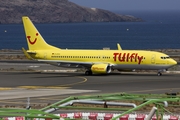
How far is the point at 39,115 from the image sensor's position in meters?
17.2

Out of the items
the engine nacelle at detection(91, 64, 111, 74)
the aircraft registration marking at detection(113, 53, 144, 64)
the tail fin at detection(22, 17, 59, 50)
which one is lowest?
the engine nacelle at detection(91, 64, 111, 74)

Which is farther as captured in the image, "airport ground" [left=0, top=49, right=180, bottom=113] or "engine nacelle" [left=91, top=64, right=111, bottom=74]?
"engine nacelle" [left=91, top=64, right=111, bottom=74]

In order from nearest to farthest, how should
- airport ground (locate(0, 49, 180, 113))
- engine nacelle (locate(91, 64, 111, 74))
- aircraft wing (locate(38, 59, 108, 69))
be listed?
airport ground (locate(0, 49, 180, 113)), engine nacelle (locate(91, 64, 111, 74)), aircraft wing (locate(38, 59, 108, 69))

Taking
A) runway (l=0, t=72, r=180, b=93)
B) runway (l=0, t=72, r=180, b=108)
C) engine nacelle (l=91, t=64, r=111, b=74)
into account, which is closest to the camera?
runway (l=0, t=72, r=180, b=108)

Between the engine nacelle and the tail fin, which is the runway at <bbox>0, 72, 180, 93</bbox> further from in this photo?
the tail fin

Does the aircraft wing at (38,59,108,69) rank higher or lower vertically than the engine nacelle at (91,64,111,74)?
higher

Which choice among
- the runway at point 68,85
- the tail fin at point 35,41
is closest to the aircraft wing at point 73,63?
the runway at point 68,85

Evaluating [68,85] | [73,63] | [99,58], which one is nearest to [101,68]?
[99,58]

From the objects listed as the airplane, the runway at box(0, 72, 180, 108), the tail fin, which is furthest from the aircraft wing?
the tail fin

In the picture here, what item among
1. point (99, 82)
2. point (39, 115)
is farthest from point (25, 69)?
point (39, 115)

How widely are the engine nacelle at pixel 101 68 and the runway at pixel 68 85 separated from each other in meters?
0.60

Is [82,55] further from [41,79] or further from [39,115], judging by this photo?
[39,115]

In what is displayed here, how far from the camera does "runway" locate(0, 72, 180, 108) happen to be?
50000mm

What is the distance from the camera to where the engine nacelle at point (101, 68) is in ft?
234
